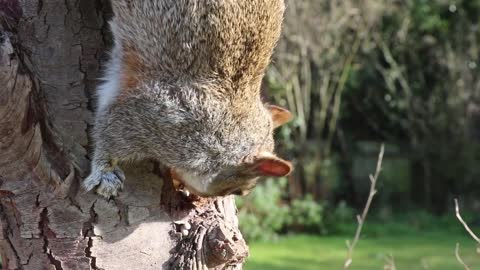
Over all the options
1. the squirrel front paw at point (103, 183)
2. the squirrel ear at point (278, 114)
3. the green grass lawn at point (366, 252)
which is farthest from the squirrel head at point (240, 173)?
the green grass lawn at point (366, 252)

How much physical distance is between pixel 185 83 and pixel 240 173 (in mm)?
394

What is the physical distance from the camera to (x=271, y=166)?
A: 93.7 inches

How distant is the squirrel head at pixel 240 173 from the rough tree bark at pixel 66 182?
208mm

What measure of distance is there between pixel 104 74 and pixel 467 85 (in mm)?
8004

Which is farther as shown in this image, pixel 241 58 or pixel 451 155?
pixel 451 155

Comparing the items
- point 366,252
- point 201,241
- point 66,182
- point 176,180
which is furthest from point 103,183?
point 366,252

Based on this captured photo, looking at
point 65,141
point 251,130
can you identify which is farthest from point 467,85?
point 65,141

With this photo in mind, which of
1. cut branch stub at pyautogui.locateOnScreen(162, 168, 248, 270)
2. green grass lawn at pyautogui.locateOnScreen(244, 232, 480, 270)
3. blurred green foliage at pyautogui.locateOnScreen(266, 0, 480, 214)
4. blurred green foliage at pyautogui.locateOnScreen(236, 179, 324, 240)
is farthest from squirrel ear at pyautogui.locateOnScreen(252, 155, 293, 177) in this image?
blurred green foliage at pyautogui.locateOnScreen(266, 0, 480, 214)

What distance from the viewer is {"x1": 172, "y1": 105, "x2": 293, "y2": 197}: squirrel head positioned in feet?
7.70

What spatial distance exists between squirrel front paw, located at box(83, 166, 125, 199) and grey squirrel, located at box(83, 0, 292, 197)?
0.24ft

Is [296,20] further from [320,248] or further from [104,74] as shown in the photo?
[104,74]

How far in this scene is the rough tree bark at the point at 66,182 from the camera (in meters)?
1.92

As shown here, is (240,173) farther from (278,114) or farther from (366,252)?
(366,252)

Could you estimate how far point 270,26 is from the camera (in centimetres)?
243
